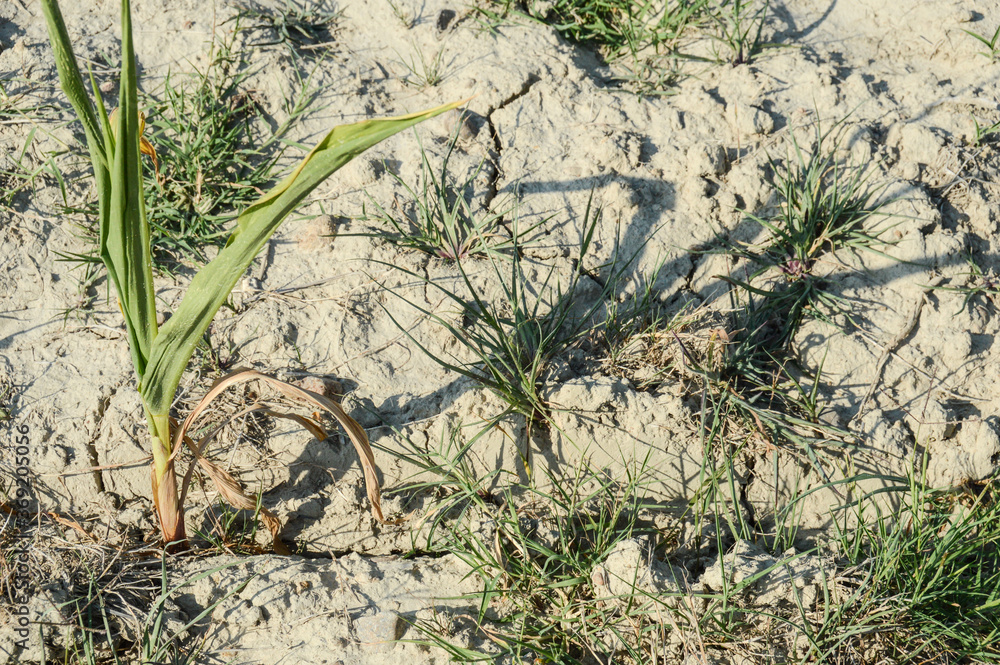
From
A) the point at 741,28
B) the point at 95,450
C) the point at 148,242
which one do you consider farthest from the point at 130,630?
the point at 741,28

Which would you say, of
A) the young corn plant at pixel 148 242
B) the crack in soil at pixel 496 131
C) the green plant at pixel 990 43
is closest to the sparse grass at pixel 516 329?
the crack in soil at pixel 496 131

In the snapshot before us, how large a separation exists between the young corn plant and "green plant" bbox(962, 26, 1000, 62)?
208 cm

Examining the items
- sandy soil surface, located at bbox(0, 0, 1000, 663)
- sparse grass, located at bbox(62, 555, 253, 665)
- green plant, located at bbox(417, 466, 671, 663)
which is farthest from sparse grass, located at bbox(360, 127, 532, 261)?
sparse grass, located at bbox(62, 555, 253, 665)

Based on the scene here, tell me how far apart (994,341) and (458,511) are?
5.07 feet

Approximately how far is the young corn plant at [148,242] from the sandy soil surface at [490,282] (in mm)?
247

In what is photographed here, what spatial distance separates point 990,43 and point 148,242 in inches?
102

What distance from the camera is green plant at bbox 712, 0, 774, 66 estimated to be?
8.20 ft

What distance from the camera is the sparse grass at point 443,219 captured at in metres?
2.18

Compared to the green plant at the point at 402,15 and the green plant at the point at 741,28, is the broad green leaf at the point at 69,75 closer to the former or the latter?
the green plant at the point at 402,15

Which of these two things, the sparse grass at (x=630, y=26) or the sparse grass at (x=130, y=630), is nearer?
the sparse grass at (x=130, y=630)

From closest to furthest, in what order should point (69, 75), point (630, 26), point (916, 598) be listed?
point (69, 75)
point (916, 598)
point (630, 26)

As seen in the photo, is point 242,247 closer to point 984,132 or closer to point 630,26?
point 630,26

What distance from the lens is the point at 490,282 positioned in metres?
2.17

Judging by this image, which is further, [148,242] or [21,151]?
[21,151]
